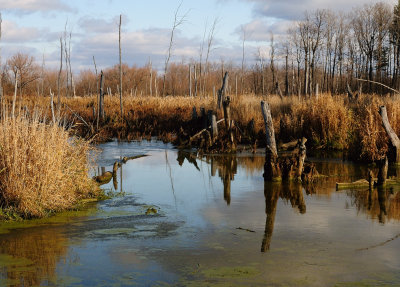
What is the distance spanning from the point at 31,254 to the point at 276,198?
4851 millimetres

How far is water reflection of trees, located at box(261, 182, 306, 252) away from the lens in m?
7.16

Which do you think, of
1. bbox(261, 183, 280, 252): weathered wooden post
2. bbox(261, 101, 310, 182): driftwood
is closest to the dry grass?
bbox(261, 101, 310, 182): driftwood

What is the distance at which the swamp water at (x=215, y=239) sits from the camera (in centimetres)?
525

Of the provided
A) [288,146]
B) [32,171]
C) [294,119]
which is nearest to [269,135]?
[288,146]

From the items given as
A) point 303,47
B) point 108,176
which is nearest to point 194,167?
point 108,176

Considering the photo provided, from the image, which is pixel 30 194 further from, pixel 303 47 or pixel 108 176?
pixel 303 47

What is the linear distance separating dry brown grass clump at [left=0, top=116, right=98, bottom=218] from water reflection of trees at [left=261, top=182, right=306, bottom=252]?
3.25m

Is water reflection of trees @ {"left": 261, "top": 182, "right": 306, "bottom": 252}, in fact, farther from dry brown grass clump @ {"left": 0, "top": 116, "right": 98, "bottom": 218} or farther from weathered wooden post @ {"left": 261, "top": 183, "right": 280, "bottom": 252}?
dry brown grass clump @ {"left": 0, "top": 116, "right": 98, "bottom": 218}

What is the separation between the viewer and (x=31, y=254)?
19.7 feet

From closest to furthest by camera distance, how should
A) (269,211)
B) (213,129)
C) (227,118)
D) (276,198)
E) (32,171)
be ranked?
(32,171), (269,211), (276,198), (227,118), (213,129)

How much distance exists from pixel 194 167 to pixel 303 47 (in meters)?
43.0

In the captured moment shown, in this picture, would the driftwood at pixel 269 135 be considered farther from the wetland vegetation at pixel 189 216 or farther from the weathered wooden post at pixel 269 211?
the weathered wooden post at pixel 269 211

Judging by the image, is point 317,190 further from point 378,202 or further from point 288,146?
point 288,146

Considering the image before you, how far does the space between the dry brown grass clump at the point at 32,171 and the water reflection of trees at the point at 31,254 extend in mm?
745
